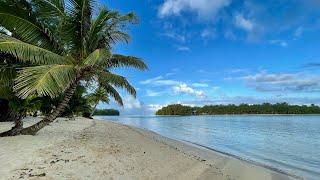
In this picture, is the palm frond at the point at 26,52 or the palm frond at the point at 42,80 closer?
the palm frond at the point at 42,80

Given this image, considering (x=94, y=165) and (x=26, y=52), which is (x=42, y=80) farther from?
(x=94, y=165)

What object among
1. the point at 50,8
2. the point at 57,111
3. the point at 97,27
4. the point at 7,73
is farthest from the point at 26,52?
the point at 57,111

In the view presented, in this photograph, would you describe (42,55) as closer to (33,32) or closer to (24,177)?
(33,32)

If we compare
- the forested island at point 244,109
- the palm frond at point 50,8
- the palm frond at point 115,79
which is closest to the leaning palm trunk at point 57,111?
the palm frond at point 115,79

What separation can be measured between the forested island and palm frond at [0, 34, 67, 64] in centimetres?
13482

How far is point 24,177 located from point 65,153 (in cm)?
322

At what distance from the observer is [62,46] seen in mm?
14703

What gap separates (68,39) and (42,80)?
12.5 ft

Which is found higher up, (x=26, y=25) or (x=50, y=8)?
(x=50, y=8)

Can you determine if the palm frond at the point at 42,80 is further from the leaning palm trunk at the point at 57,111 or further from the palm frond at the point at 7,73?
the leaning palm trunk at the point at 57,111

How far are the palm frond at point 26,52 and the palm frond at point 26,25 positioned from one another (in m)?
0.91

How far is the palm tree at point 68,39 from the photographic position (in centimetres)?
1244

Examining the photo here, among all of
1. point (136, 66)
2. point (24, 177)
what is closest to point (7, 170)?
point (24, 177)

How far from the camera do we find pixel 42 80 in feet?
35.7
